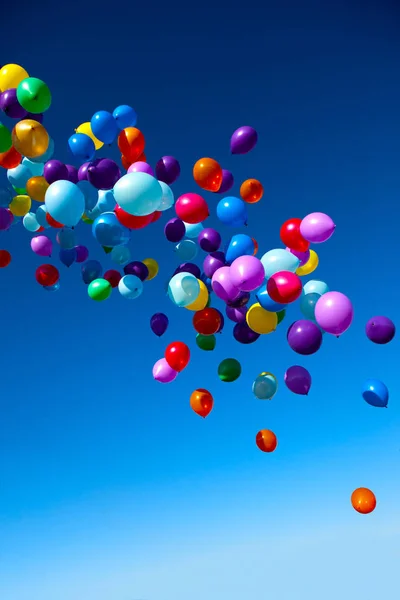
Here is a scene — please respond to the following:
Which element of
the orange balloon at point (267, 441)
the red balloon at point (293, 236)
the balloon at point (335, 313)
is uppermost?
the red balloon at point (293, 236)

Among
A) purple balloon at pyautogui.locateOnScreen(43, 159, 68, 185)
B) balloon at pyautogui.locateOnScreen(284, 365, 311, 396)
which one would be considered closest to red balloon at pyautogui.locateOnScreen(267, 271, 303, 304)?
balloon at pyautogui.locateOnScreen(284, 365, 311, 396)

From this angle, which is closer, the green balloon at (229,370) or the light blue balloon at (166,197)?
the light blue balloon at (166,197)

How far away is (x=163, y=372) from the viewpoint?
7840mm

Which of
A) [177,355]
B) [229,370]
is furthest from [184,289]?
[229,370]

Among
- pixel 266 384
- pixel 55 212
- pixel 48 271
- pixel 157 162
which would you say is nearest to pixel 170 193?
pixel 157 162

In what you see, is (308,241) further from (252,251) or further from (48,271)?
(48,271)

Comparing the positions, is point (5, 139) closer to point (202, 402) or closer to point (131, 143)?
point (131, 143)

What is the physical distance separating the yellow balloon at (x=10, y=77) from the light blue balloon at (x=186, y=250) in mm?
3148

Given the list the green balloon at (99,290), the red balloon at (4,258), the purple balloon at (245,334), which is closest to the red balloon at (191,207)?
the green balloon at (99,290)

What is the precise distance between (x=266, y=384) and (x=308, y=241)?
7.09ft

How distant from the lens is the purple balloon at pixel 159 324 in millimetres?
8383

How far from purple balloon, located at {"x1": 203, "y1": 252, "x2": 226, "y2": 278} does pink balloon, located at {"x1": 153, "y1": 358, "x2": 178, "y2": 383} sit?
1.44 metres

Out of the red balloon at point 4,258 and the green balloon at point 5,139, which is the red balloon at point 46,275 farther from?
the green balloon at point 5,139

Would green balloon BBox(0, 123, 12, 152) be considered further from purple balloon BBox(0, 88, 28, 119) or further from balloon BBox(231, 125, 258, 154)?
balloon BBox(231, 125, 258, 154)
